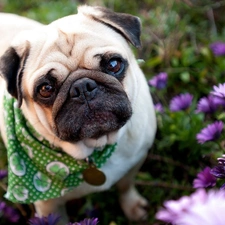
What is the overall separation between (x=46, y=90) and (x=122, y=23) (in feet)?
1.43

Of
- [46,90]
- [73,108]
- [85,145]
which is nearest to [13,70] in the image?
[46,90]

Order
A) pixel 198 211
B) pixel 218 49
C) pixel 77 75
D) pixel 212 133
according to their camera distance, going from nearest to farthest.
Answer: pixel 198 211 → pixel 77 75 → pixel 212 133 → pixel 218 49

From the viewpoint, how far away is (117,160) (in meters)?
1.98

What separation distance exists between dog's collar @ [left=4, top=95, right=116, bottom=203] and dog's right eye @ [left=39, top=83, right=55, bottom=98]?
252mm

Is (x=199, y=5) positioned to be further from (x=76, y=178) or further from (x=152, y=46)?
(x=76, y=178)

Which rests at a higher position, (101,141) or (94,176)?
(101,141)

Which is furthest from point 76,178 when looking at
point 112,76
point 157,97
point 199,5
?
point 199,5

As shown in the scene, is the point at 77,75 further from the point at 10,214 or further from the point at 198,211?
the point at 198,211

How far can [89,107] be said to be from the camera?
1.60 meters

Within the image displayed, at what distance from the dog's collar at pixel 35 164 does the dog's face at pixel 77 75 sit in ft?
0.23

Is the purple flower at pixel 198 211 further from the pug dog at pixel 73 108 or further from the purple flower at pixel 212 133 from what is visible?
the purple flower at pixel 212 133

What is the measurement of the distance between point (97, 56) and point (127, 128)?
39 cm

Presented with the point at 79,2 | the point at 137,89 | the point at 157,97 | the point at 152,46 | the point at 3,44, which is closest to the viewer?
the point at 137,89

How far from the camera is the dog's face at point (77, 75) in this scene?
5.29 feet
